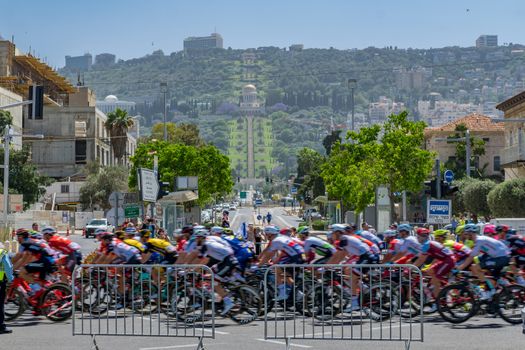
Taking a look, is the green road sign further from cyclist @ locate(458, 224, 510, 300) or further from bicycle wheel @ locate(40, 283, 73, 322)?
cyclist @ locate(458, 224, 510, 300)

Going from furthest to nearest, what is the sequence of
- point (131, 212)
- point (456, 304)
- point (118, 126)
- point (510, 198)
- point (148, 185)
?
point (118, 126), point (510, 198), point (148, 185), point (131, 212), point (456, 304)

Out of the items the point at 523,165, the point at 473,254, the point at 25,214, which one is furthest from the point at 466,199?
the point at 473,254

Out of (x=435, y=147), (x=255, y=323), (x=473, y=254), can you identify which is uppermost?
(x=435, y=147)

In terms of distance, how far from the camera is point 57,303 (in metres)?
16.9

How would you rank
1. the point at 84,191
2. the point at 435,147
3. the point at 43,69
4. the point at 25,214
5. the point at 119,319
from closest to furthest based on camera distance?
the point at 119,319, the point at 25,214, the point at 84,191, the point at 435,147, the point at 43,69

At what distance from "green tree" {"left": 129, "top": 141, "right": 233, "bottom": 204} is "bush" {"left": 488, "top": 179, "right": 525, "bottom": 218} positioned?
26.3 m

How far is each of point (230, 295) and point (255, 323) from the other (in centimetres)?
69

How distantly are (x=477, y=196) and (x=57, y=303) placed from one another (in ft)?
170

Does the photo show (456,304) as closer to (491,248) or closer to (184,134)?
(491,248)

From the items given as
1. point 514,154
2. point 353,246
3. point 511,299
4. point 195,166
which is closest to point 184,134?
point 195,166

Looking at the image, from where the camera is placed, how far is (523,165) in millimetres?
61156

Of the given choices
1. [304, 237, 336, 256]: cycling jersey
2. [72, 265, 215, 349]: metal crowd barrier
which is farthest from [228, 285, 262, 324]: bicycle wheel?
[304, 237, 336, 256]: cycling jersey

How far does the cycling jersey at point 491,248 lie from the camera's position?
663 inches

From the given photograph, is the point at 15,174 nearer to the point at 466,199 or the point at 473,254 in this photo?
the point at 466,199
